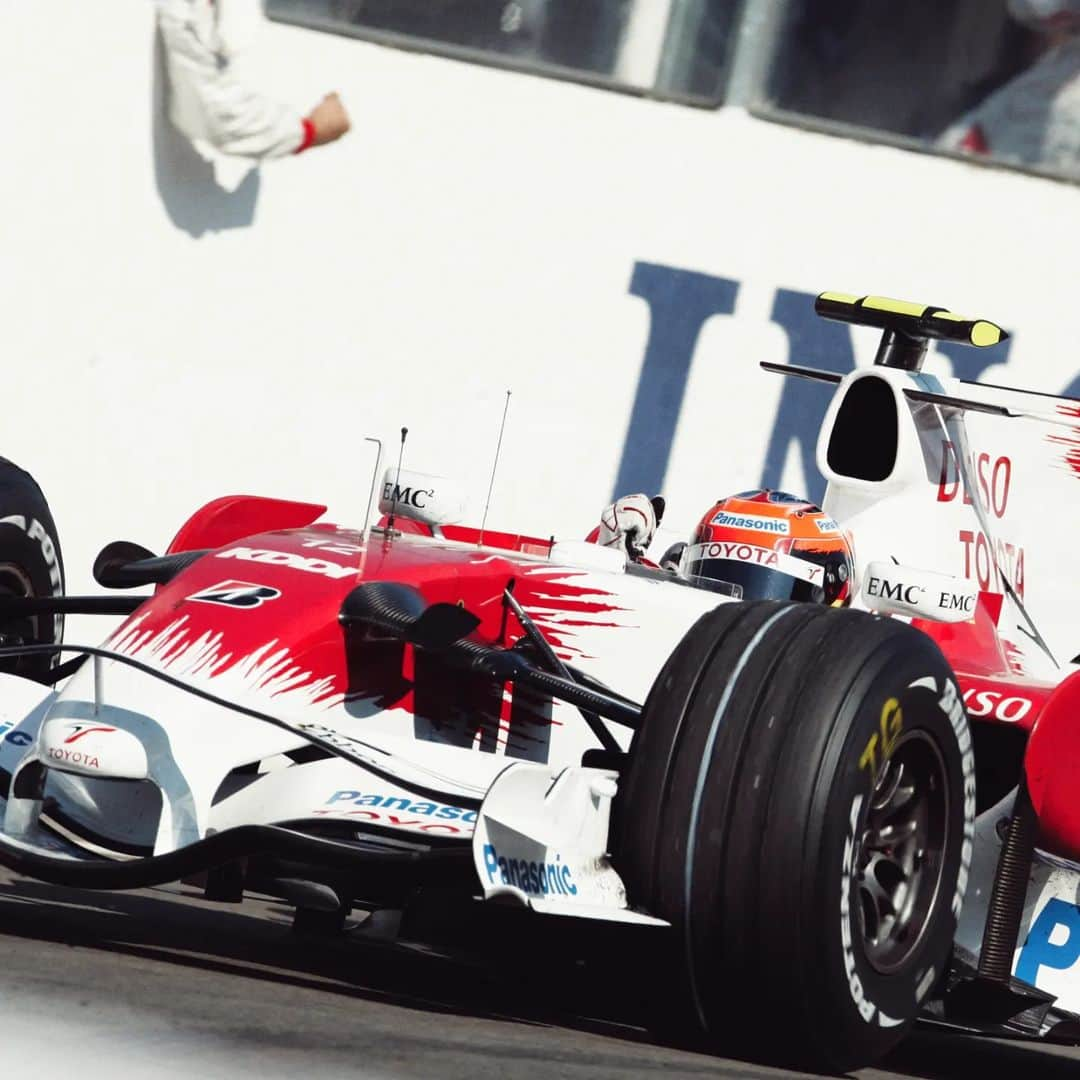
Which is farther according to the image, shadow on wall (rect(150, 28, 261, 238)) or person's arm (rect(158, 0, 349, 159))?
shadow on wall (rect(150, 28, 261, 238))

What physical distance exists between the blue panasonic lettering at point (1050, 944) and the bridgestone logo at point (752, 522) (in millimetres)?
1351

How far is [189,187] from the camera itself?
35.0 ft

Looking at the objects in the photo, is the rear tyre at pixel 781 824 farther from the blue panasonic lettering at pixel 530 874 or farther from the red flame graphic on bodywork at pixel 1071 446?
the red flame graphic on bodywork at pixel 1071 446

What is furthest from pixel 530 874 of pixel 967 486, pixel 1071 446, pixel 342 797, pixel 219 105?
pixel 219 105

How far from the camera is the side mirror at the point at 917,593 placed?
5.71 meters

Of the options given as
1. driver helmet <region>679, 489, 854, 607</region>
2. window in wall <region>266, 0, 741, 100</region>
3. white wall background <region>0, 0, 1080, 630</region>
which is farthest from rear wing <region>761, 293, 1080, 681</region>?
window in wall <region>266, 0, 741, 100</region>

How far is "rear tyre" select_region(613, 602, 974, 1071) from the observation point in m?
4.39

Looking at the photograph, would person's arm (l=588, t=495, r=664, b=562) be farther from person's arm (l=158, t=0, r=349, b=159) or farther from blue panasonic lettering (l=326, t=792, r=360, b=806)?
person's arm (l=158, t=0, r=349, b=159)

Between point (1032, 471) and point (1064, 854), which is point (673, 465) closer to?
point (1032, 471)

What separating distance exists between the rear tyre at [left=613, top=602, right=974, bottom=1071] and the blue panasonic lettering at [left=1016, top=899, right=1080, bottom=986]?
553mm

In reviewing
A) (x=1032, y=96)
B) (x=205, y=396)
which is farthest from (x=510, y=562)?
(x=1032, y=96)

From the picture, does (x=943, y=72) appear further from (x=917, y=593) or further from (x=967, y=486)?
(x=917, y=593)

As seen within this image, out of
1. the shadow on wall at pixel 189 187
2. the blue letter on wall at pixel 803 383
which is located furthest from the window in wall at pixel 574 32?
the blue letter on wall at pixel 803 383

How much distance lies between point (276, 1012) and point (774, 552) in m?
2.46
